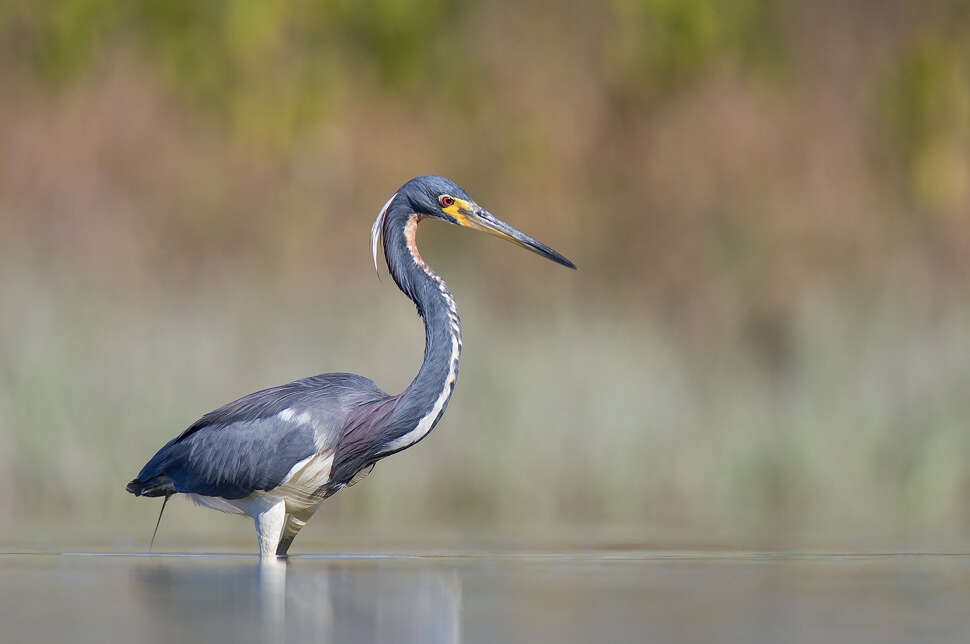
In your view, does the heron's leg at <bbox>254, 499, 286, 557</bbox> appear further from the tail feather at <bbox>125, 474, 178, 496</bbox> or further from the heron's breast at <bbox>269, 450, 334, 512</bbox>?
the tail feather at <bbox>125, 474, 178, 496</bbox>

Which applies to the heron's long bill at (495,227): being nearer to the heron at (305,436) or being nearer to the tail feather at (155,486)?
the heron at (305,436)

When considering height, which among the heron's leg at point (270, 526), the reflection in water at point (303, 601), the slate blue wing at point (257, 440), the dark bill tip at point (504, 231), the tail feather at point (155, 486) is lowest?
the reflection in water at point (303, 601)

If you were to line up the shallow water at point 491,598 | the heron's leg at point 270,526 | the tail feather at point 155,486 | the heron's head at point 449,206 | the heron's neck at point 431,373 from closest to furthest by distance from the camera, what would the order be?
the shallow water at point 491,598 < the heron's leg at point 270,526 < the heron's neck at point 431,373 < the tail feather at point 155,486 < the heron's head at point 449,206

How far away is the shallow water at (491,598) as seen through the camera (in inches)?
180

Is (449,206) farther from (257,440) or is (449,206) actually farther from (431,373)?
(257,440)

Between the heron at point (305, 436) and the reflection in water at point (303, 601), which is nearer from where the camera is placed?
the reflection in water at point (303, 601)

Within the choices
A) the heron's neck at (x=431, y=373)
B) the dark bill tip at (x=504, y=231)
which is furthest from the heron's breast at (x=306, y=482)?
the dark bill tip at (x=504, y=231)

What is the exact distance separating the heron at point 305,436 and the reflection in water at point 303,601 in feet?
1.82

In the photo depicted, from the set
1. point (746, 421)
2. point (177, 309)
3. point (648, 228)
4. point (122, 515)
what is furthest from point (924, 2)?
point (122, 515)

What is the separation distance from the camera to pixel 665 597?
17.8ft

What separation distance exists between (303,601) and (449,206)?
Answer: 9.47 ft

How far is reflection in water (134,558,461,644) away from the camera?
4578 mm

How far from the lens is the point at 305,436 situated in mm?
7422

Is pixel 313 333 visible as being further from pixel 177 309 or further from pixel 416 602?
pixel 416 602
